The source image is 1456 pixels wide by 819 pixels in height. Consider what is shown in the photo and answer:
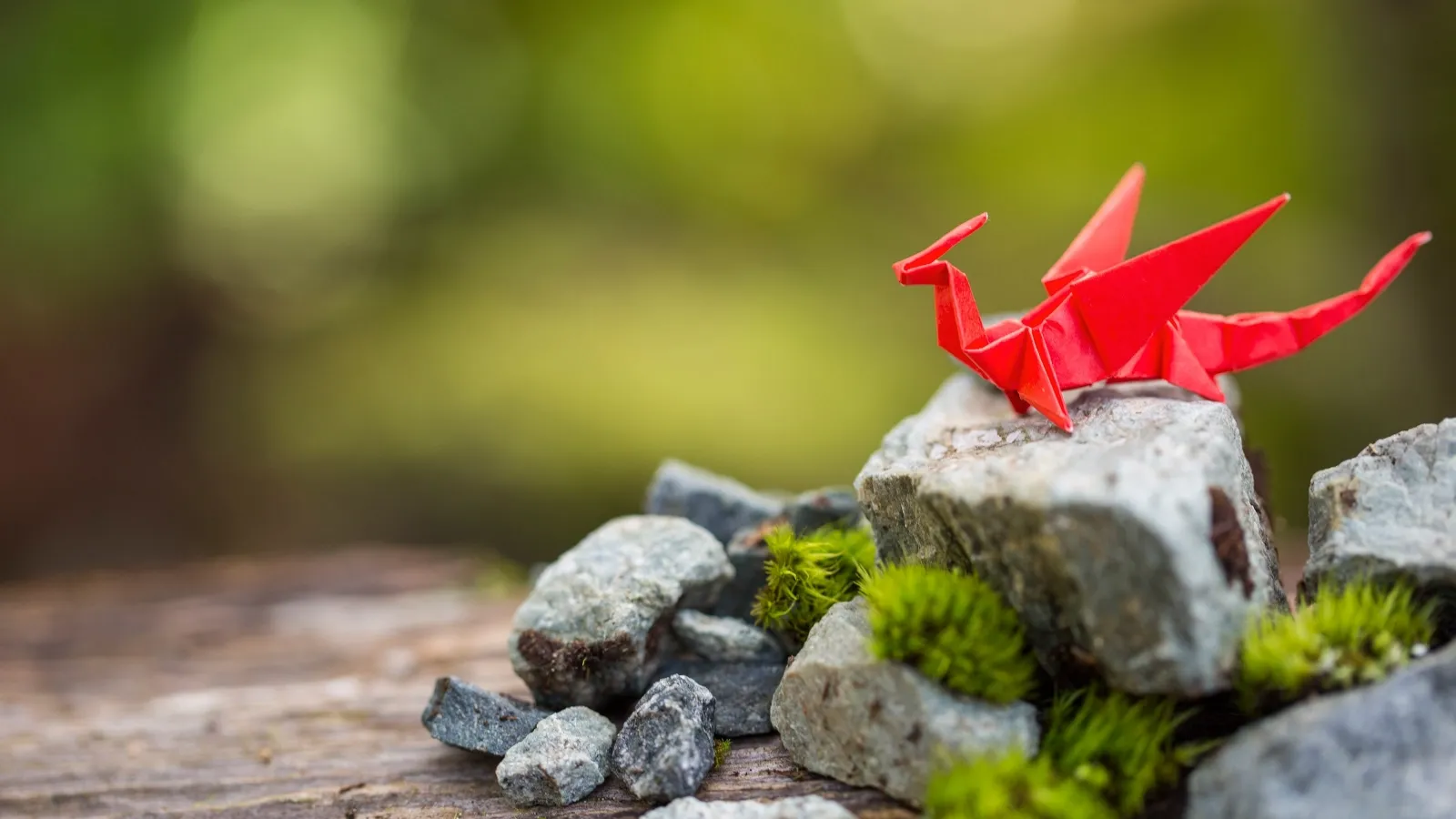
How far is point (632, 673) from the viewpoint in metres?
2.48

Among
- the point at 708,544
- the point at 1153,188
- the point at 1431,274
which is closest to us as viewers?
the point at 708,544

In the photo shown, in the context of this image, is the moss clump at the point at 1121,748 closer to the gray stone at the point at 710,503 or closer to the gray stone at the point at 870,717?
the gray stone at the point at 870,717

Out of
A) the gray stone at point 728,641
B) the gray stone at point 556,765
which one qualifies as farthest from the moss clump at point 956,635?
the gray stone at point 556,765

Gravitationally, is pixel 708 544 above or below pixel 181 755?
above

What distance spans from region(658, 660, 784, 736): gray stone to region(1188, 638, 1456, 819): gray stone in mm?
1009

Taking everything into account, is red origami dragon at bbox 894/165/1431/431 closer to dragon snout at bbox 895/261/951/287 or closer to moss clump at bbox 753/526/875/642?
dragon snout at bbox 895/261/951/287

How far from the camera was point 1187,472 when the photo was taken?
1.77 meters

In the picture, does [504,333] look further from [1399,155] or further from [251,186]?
[1399,155]

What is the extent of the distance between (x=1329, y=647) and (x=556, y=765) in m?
1.59

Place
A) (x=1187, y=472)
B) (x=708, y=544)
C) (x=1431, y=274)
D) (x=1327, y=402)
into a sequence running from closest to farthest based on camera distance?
(x=1187, y=472) < (x=708, y=544) < (x=1431, y=274) < (x=1327, y=402)

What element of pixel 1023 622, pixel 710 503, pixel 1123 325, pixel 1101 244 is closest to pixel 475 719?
pixel 710 503

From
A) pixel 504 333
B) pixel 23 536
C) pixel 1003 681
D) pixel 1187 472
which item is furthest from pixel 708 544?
pixel 23 536

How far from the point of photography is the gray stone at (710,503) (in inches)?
122

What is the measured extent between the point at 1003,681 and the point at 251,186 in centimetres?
605
